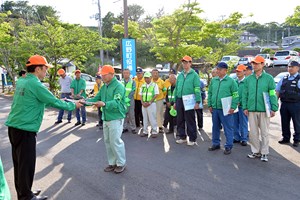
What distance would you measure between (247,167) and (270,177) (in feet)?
1.67

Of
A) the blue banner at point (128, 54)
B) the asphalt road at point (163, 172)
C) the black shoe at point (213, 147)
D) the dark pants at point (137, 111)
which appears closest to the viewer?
the asphalt road at point (163, 172)

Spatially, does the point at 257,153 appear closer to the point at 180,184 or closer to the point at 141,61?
the point at 180,184

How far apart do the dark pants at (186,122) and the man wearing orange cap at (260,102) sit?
1.37m

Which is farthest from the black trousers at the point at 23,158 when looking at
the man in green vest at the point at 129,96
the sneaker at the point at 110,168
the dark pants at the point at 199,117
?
the dark pants at the point at 199,117

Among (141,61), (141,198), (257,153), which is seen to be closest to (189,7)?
(257,153)

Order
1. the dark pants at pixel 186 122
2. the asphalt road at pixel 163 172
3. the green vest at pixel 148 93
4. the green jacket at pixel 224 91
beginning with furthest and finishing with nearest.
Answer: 1. the green vest at pixel 148 93
2. the dark pants at pixel 186 122
3. the green jacket at pixel 224 91
4. the asphalt road at pixel 163 172

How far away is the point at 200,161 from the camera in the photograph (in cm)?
538

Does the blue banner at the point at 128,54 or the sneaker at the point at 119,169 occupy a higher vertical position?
the blue banner at the point at 128,54

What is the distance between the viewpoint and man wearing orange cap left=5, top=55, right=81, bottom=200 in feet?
12.1

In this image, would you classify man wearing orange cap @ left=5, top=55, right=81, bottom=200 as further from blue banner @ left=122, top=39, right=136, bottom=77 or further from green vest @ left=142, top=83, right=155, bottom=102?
blue banner @ left=122, top=39, right=136, bottom=77

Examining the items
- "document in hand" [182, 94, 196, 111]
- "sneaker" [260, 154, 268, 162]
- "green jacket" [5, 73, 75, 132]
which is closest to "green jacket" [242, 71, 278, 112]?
"sneaker" [260, 154, 268, 162]

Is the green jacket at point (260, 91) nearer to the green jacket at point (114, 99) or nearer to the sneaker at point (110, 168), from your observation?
the green jacket at point (114, 99)

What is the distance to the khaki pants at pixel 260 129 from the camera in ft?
17.2

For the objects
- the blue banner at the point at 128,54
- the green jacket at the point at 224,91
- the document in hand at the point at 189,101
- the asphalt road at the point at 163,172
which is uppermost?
the blue banner at the point at 128,54
